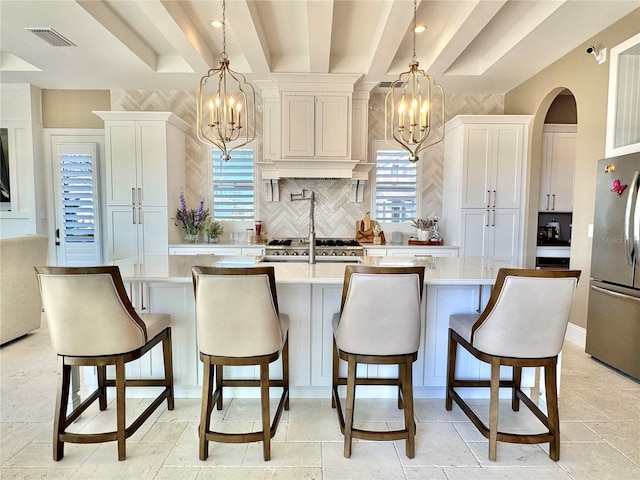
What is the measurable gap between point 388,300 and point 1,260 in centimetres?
351

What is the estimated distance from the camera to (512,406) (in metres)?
2.34

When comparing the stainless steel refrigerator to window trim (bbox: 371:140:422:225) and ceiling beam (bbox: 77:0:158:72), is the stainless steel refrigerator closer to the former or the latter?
window trim (bbox: 371:140:422:225)

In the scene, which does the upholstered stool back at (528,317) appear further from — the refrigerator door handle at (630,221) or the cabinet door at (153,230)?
the cabinet door at (153,230)

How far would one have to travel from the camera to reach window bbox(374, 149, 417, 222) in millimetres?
4930

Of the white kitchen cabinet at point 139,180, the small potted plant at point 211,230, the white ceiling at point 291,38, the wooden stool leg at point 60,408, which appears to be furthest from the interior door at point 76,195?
the wooden stool leg at point 60,408

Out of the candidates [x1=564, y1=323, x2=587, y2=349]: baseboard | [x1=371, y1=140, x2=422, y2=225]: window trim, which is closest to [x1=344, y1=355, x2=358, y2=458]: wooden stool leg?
[x1=564, y1=323, x2=587, y2=349]: baseboard

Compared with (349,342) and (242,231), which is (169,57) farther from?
(349,342)

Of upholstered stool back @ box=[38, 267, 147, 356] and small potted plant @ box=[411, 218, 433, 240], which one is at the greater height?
small potted plant @ box=[411, 218, 433, 240]

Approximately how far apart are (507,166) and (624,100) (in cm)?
142

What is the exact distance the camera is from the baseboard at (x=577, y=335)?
136 inches

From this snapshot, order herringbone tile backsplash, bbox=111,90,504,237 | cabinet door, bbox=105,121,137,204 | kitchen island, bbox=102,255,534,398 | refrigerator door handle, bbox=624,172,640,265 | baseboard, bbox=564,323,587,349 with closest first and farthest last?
kitchen island, bbox=102,255,534,398 → refrigerator door handle, bbox=624,172,640,265 → baseboard, bbox=564,323,587,349 → cabinet door, bbox=105,121,137,204 → herringbone tile backsplash, bbox=111,90,504,237

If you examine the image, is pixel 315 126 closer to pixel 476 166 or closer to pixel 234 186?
pixel 234 186

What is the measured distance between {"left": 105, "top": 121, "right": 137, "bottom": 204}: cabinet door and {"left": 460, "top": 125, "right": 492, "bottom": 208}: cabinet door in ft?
13.1

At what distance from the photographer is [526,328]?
5.71ft
